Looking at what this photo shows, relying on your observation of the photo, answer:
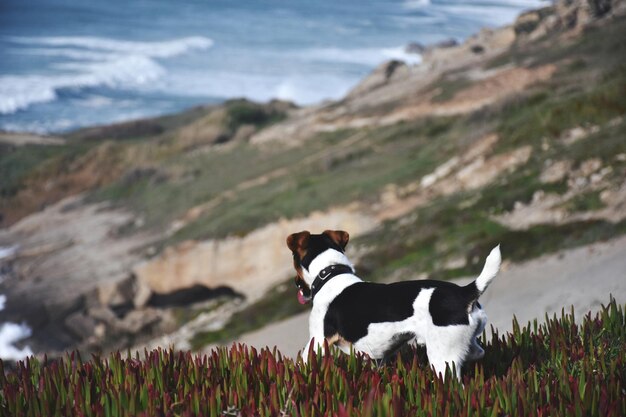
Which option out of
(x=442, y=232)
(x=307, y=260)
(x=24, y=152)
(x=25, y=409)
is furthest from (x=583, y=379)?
(x=24, y=152)

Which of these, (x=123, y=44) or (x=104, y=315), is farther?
(x=123, y=44)

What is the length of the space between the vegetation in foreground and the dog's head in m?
0.73

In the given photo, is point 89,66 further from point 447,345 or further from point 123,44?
point 447,345

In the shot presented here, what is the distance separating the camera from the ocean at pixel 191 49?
408 ft

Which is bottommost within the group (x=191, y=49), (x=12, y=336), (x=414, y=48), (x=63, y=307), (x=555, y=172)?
(x=555, y=172)

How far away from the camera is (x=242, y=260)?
4481 cm

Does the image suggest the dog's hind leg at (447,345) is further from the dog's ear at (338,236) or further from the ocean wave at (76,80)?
the ocean wave at (76,80)

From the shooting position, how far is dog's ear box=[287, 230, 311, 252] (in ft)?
27.2

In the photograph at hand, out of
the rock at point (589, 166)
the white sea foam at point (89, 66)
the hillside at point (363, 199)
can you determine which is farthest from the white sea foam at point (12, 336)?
the white sea foam at point (89, 66)

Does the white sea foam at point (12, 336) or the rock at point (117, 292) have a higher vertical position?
the rock at point (117, 292)

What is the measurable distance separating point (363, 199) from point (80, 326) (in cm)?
1529

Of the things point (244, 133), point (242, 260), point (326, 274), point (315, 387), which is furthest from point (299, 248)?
point (244, 133)

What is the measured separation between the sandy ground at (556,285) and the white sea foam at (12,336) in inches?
762

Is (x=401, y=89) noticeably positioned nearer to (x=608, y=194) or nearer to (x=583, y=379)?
(x=608, y=194)
